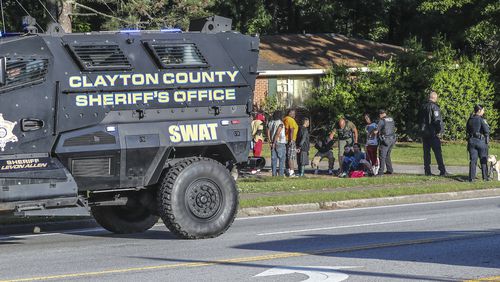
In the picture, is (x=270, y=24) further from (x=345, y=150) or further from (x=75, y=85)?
(x=75, y=85)

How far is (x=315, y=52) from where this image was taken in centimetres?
4150

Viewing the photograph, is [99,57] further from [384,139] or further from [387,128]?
[387,128]

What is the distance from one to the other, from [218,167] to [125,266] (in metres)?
3.23

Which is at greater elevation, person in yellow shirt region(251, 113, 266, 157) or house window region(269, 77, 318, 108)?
house window region(269, 77, 318, 108)

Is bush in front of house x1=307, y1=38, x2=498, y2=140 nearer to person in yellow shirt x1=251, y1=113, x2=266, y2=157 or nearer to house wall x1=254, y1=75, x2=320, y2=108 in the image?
house wall x1=254, y1=75, x2=320, y2=108

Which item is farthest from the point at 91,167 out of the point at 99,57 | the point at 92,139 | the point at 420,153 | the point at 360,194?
the point at 420,153

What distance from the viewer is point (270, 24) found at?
5044 cm

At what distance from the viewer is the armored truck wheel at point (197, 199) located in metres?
13.6

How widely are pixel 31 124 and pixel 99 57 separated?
136 centimetres

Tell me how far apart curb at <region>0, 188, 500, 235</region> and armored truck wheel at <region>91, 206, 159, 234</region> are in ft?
3.90

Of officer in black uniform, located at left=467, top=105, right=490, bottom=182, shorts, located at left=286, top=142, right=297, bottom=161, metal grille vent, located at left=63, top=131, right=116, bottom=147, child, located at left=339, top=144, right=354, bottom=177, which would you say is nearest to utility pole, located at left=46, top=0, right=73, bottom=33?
shorts, located at left=286, top=142, right=297, bottom=161

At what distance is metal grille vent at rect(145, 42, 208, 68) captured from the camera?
1371 cm

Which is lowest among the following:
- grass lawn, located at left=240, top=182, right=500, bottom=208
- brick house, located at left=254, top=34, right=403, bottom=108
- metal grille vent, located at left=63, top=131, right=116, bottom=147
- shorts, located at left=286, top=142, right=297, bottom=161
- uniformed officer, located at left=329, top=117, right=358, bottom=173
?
grass lawn, located at left=240, top=182, right=500, bottom=208

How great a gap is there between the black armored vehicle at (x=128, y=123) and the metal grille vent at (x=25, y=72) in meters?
0.01
